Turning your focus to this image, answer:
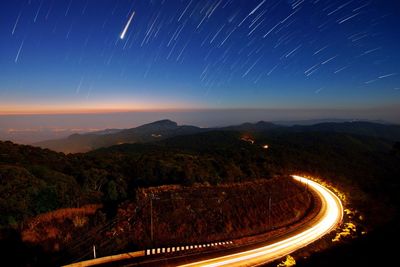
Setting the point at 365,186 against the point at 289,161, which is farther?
the point at 289,161

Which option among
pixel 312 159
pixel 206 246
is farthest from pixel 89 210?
pixel 312 159

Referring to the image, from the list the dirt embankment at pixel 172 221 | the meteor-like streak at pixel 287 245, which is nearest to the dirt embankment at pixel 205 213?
the dirt embankment at pixel 172 221

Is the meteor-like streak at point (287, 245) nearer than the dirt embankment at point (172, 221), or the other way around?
the meteor-like streak at point (287, 245)

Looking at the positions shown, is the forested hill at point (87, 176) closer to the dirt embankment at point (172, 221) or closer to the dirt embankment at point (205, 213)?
the dirt embankment at point (172, 221)

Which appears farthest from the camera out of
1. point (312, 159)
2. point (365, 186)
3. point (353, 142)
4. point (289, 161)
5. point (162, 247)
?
point (353, 142)

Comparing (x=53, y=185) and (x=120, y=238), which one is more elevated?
(x=53, y=185)


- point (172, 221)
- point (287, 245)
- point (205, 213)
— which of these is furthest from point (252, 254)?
point (172, 221)

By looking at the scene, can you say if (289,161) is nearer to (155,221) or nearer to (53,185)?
(155,221)

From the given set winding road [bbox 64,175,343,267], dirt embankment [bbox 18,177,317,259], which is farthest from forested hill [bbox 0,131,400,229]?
winding road [bbox 64,175,343,267]

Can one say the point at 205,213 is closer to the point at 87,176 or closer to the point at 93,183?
the point at 93,183
